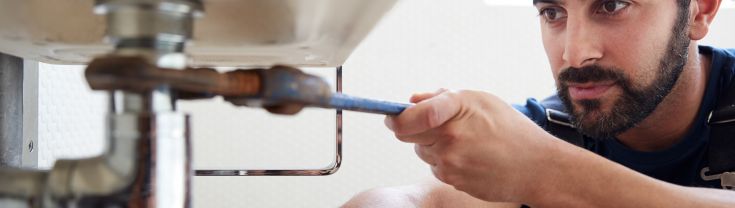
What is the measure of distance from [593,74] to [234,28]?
0.56 metres

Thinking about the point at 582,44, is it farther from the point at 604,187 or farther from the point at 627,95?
the point at 604,187

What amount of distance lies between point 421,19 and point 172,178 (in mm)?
1025

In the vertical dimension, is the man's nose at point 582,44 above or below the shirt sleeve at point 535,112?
above

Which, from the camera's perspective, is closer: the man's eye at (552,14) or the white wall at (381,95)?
the man's eye at (552,14)

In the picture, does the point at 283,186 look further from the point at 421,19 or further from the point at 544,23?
the point at 544,23

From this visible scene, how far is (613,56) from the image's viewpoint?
79 cm

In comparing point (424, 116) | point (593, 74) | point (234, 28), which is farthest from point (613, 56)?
point (234, 28)

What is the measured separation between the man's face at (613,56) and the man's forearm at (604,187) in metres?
0.23

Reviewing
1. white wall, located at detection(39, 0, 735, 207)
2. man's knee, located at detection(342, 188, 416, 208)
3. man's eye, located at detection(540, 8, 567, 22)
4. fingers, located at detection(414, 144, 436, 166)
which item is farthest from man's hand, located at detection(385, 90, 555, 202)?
white wall, located at detection(39, 0, 735, 207)

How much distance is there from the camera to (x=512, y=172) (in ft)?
1.80

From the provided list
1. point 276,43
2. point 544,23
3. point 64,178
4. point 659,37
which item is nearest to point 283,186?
point 544,23

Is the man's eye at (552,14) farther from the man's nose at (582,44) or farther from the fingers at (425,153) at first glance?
the fingers at (425,153)

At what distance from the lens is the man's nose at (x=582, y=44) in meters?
0.77

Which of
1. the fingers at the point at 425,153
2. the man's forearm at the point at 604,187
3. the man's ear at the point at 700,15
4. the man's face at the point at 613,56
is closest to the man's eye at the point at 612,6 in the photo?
the man's face at the point at 613,56
